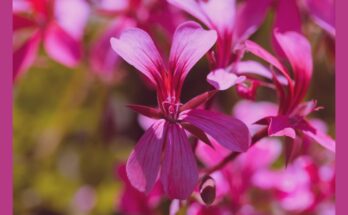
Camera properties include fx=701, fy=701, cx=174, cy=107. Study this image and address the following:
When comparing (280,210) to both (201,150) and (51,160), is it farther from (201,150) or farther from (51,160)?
(51,160)

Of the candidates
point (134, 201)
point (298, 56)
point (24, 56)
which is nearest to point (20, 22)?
point (24, 56)

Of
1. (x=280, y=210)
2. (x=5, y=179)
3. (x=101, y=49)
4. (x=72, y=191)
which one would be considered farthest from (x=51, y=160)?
(x=5, y=179)

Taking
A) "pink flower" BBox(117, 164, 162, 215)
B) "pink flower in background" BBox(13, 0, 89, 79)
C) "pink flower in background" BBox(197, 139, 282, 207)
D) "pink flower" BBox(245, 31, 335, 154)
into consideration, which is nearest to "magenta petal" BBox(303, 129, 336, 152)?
"pink flower" BBox(245, 31, 335, 154)

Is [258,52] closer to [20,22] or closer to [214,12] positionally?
[214,12]

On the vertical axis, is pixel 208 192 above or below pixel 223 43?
below

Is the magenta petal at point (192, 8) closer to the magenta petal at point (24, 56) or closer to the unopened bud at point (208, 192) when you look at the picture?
the unopened bud at point (208, 192)

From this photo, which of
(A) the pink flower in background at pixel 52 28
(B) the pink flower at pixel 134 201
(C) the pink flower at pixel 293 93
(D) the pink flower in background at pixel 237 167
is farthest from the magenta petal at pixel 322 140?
(A) the pink flower in background at pixel 52 28

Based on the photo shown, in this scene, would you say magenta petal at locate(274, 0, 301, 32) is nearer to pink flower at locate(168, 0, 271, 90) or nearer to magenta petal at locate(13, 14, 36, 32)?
pink flower at locate(168, 0, 271, 90)
